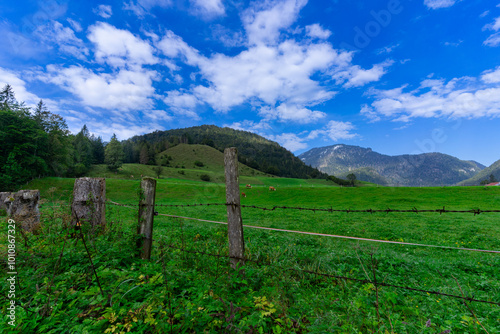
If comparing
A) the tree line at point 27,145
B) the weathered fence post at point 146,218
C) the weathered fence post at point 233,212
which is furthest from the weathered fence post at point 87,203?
the tree line at point 27,145

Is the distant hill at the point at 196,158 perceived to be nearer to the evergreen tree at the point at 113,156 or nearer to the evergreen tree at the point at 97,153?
the evergreen tree at the point at 97,153

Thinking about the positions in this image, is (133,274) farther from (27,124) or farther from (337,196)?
(27,124)

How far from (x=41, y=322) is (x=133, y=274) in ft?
3.24

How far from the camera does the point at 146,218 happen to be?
4188mm

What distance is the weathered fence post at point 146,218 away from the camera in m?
4.16

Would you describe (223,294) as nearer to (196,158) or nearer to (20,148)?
(20,148)

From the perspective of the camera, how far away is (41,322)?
238cm

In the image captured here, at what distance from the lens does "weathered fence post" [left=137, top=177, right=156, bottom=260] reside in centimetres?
416

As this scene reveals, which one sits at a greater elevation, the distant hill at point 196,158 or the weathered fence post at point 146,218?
the distant hill at point 196,158

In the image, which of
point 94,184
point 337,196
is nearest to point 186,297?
point 94,184

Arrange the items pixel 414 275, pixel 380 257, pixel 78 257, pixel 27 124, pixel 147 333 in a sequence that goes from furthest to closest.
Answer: pixel 27 124 < pixel 380 257 < pixel 414 275 < pixel 78 257 < pixel 147 333

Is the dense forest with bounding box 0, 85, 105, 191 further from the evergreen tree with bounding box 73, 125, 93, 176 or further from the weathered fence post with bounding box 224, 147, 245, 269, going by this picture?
the weathered fence post with bounding box 224, 147, 245, 269

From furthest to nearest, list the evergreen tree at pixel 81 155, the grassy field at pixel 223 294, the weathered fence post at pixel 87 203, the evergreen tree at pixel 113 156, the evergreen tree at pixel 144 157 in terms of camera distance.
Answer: the evergreen tree at pixel 144 157, the evergreen tree at pixel 113 156, the evergreen tree at pixel 81 155, the weathered fence post at pixel 87 203, the grassy field at pixel 223 294

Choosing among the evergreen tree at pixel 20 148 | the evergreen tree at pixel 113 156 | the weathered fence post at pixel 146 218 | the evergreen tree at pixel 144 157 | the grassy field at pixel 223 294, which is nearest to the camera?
the grassy field at pixel 223 294
